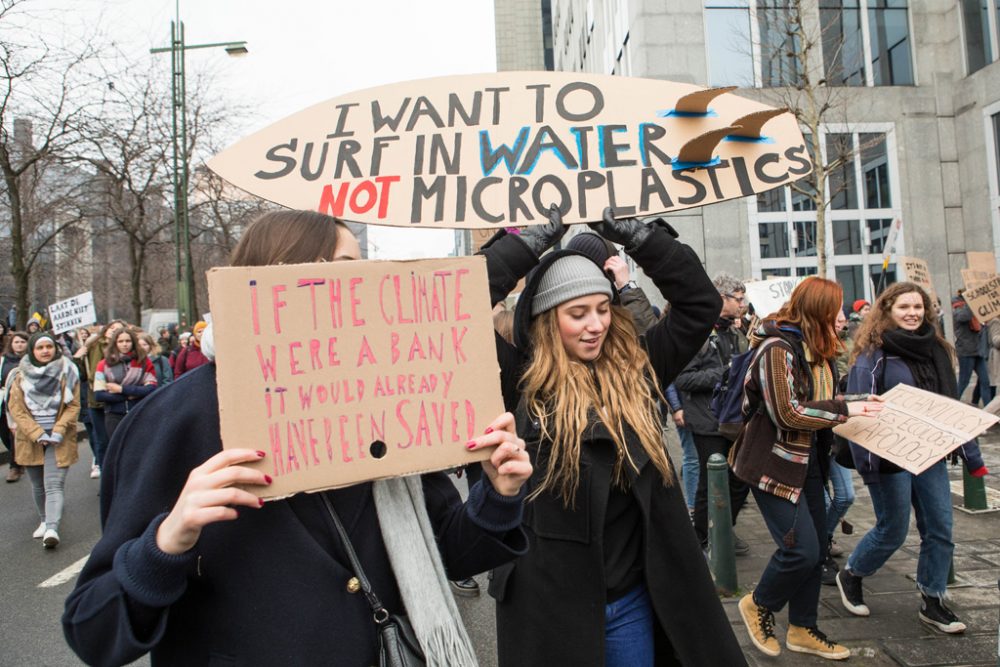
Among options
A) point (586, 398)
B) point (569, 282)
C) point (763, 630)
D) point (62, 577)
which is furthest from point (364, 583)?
point (62, 577)

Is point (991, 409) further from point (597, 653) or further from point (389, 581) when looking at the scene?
point (389, 581)

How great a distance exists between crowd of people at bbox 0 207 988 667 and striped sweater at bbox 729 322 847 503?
12 mm

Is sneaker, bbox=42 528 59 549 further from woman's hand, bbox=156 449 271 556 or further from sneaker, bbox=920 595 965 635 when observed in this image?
sneaker, bbox=920 595 965 635

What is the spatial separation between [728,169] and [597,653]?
1670mm

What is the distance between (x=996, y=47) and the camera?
1786cm

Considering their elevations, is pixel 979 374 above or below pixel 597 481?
below

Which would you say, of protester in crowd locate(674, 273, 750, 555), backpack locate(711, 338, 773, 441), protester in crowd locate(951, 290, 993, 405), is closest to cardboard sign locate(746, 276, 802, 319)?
protester in crowd locate(674, 273, 750, 555)

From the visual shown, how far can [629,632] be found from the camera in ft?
7.49

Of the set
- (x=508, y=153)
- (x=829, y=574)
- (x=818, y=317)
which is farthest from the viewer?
(x=829, y=574)

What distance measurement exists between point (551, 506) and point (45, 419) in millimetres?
6584

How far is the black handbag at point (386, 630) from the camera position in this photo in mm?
1533

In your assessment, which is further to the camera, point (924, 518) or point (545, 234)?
point (924, 518)

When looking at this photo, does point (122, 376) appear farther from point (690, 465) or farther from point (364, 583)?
point (364, 583)

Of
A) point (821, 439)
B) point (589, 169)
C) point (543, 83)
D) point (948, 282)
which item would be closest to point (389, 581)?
point (589, 169)
